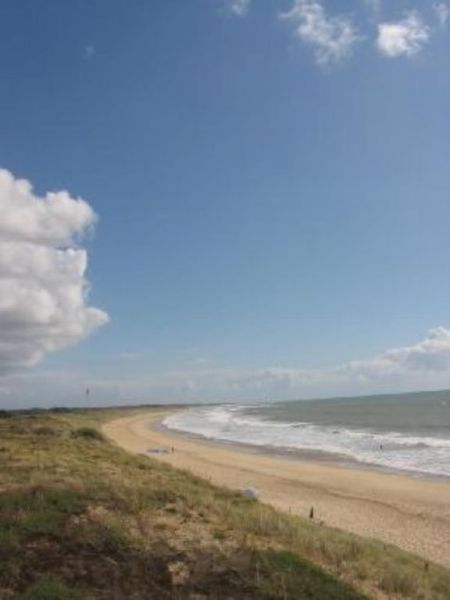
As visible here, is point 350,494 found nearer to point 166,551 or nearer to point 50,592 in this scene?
point 166,551

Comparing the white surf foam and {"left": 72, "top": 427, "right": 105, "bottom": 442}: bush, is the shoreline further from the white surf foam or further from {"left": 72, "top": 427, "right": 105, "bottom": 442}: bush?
{"left": 72, "top": 427, "right": 105, "bottom": 442}: bush

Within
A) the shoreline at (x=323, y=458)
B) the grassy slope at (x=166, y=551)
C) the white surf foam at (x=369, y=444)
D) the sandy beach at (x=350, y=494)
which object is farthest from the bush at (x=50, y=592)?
the white surf foam at (x=369, y=444)


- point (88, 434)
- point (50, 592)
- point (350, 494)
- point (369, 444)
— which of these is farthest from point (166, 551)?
point (369, 444)

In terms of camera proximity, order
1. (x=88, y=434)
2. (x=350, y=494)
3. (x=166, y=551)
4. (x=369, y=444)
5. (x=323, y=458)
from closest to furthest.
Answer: (x=166, y=551) < (x=350, y=494) < (x=88, y=434) < (x=323, y=458) < (x=369, y=444)

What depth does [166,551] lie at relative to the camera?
11.8 m

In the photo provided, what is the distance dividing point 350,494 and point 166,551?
19.0m

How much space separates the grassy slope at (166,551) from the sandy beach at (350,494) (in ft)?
18.0

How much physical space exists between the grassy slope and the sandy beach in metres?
5.49

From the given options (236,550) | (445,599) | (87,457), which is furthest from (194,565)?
(87,457)


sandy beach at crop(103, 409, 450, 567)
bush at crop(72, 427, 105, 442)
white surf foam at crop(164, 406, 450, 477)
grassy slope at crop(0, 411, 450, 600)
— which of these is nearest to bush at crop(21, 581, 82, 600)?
grassy slope at crop(0, 411, 450, 600)

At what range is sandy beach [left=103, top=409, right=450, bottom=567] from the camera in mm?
21562

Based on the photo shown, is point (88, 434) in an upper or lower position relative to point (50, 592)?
upper

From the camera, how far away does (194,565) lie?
37.0 ft

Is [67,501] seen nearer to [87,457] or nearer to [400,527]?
[87,457]
